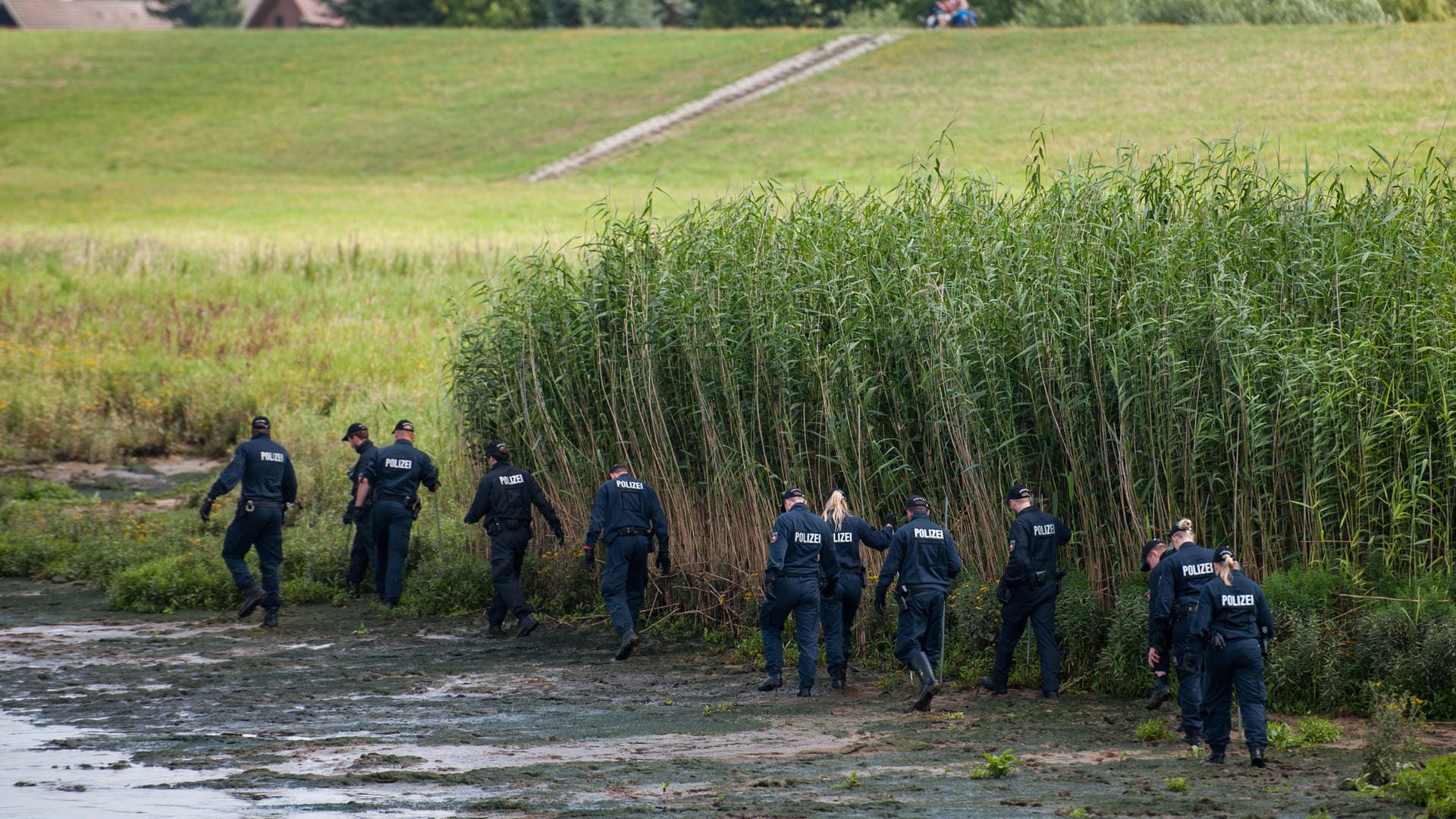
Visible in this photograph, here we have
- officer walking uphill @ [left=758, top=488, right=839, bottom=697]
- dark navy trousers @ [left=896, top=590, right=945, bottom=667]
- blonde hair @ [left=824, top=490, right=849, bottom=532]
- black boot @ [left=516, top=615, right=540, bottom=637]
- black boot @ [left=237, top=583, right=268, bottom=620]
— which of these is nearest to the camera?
dark navy trousers @ [left=896, top=590, right=945, bottom=667]

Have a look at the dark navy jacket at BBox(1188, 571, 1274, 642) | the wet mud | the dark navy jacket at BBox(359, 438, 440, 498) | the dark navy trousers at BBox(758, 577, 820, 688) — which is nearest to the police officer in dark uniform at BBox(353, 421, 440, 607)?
the dark navy jacket at BBox(359, 438, 440, 498)

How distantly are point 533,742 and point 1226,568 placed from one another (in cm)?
443

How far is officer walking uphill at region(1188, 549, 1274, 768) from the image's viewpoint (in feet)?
28.9

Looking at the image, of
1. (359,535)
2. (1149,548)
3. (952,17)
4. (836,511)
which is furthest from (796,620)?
(952,17)

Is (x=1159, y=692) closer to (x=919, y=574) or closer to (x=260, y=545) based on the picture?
(x=919, y=574)

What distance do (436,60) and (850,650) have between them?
63.2 m

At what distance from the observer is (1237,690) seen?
8789 millimetres

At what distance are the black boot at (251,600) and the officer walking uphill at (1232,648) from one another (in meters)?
8.74

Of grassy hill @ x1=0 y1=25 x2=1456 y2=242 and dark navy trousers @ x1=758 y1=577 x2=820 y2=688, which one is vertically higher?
grassy hill @ x1=0 y1=25 x2=1456 y2=242

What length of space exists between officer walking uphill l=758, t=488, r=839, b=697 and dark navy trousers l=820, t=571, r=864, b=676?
6.2 inches

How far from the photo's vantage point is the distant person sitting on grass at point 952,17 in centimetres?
7012

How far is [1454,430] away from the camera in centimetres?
1029

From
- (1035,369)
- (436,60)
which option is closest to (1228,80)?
(436,60)

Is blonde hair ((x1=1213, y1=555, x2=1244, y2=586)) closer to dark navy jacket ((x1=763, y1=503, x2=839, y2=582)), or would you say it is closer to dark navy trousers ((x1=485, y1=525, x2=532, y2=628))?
dark navy jacket ((x1=763, y1=503, x2=839, y2=582))
